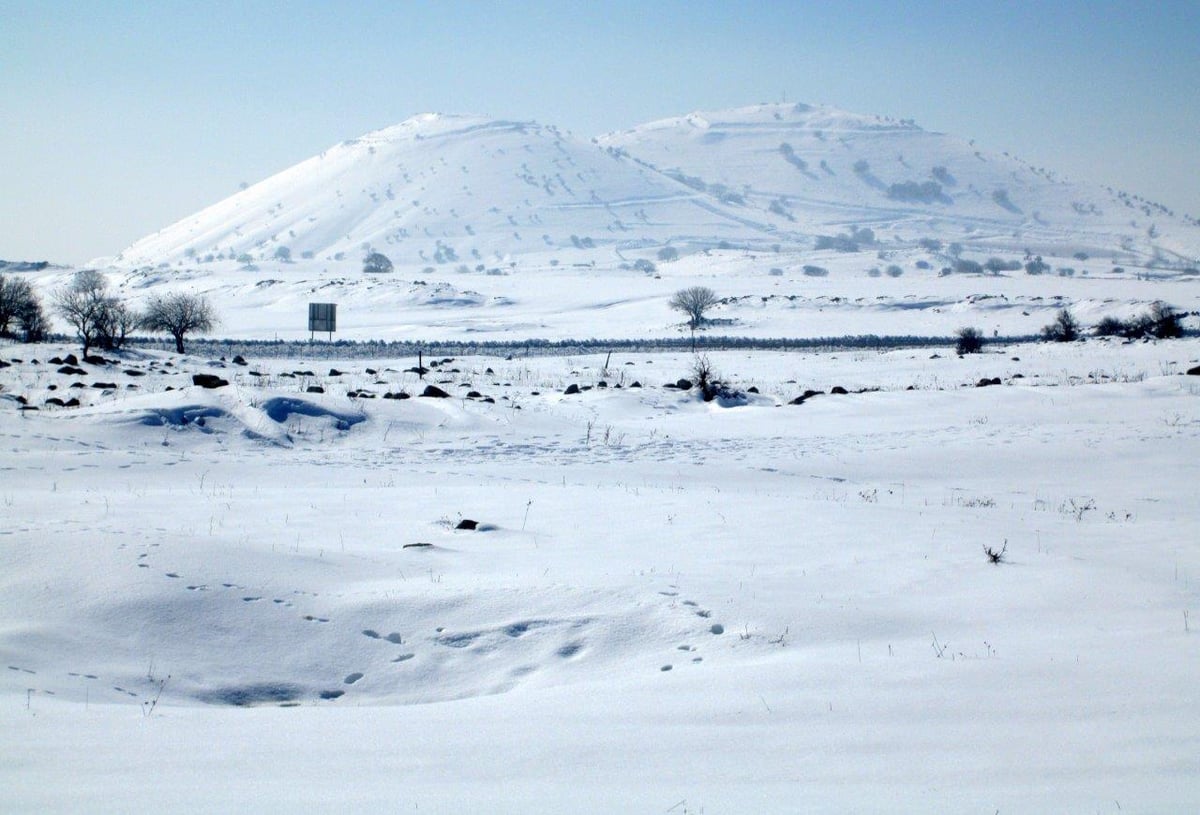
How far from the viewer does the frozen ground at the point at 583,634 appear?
14.5ft

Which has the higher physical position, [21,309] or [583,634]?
[21,309]

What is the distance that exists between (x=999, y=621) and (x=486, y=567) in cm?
457

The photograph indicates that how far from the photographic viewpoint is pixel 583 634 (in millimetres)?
7293

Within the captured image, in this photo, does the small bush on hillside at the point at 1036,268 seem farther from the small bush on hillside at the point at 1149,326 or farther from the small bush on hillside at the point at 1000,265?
the small bush on hillside at the point at 1149,326

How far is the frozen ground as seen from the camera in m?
4.42

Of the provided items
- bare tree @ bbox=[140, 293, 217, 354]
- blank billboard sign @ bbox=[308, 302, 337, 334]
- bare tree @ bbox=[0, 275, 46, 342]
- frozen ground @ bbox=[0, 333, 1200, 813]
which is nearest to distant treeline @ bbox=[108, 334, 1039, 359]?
bare tree @ bbox=[140, 293, 217, 354]

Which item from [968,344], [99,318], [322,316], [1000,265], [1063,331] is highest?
[1000,265]

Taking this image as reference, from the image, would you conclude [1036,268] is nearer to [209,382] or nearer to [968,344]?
[968,344]

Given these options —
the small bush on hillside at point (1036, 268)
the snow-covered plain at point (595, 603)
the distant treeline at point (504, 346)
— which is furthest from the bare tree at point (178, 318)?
the small bush on hillside at point (1036, 268)

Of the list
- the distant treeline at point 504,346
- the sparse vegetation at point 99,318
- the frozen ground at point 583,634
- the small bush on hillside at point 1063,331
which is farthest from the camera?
the small bush on hillside at point 1063,331

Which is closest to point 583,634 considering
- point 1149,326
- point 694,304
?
point 1149,326

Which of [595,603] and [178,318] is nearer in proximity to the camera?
[595,603]

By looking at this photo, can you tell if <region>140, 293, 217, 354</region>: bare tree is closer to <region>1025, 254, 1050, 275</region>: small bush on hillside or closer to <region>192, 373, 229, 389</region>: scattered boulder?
<region>192, 373, 229, 389</region>: scattered boulder

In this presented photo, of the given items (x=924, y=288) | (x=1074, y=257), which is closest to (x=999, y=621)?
(x=924, y=288)
